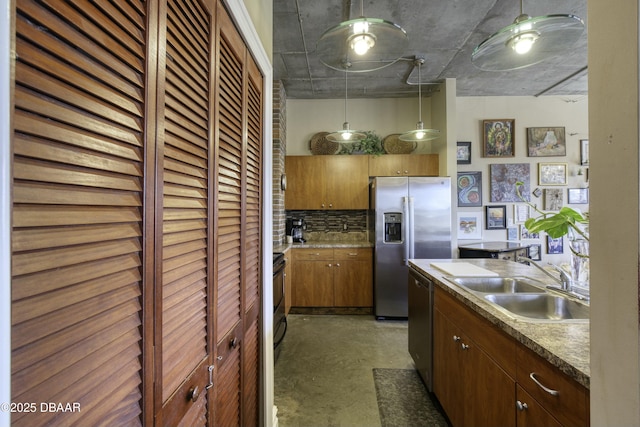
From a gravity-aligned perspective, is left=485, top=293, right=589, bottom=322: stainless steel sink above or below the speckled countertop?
below

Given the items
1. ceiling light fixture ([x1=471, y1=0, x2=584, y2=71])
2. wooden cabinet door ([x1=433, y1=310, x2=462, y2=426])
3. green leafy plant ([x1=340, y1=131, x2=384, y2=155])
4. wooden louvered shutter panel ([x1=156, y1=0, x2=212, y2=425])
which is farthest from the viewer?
green leafy plant ([x1=340, y1=131, x2=384, y2=155])

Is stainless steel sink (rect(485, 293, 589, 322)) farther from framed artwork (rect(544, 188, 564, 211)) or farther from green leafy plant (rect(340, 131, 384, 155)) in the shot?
framed artwork (rect(544, 188, 564, 211))

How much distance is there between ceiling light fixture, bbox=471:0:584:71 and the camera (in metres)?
1.45

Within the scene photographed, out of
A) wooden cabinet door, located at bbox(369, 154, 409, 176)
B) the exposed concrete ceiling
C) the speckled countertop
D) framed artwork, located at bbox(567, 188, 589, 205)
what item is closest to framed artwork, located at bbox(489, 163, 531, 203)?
framed artwork, located at bbox(567, 188, 589, 205)

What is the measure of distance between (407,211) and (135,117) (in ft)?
10.8

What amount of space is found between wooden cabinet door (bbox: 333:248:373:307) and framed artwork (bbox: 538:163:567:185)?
296cm

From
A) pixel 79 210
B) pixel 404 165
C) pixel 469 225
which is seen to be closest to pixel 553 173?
pixel 469 225

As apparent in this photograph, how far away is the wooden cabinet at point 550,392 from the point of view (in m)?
0.81

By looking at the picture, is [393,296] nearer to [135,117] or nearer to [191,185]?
[191,185]

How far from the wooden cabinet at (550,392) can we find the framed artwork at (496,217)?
3698 millimetres

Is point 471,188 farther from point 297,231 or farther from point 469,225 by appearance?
point 297,231

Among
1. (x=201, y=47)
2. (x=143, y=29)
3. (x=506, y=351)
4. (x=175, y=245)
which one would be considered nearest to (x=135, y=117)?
(x=143, y=29)

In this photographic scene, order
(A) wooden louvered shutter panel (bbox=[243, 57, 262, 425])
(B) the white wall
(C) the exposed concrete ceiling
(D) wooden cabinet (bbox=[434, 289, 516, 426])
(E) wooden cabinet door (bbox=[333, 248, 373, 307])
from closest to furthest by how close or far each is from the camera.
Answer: (B) the white wall, (D) wooden cabinet (bbox=[434, 289, 516, 426]), (A) wooden louvered shutter panel (bbox=[243, 57, 262, 425]), (C) the exposed concrete ceiling, (E) wooden cabinet door (bbox=[333, 248, 373, 307])

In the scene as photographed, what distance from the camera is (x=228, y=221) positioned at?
1114 mm
